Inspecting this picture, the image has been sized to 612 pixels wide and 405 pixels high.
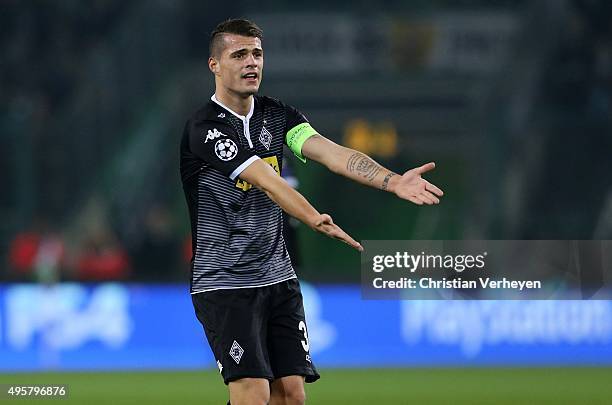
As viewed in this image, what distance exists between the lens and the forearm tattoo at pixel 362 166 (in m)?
6.04

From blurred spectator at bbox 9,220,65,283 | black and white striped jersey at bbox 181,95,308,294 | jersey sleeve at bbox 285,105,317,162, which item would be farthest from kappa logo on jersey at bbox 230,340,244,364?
blurred spectator at bbox 9,220,65,283

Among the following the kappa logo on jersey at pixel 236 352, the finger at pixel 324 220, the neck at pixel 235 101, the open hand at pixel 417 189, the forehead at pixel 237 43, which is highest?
the forehead at pixel 237 43

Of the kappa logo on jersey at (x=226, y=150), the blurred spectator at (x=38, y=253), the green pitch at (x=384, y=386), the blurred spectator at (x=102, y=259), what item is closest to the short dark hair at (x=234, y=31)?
the kappa logo on jersey at (x=226, y=150)

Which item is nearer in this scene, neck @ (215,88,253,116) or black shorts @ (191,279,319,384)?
black shorts @ (191,279,319,384)

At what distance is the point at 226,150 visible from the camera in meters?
5.93

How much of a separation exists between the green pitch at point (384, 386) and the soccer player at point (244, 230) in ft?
13.7

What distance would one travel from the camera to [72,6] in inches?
825

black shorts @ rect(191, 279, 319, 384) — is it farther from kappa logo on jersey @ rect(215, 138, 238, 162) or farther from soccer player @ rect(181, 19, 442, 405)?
kappa logo on jersey @ rect(215, 138, 238, 162)

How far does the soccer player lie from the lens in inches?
238

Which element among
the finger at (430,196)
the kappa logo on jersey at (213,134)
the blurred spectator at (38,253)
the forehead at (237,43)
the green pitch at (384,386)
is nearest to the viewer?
the finger at (430,196)

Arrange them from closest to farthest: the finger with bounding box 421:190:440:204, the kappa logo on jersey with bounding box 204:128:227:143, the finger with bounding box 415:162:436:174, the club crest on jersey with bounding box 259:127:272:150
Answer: the finger with bounding box 421:190:440:204
the finger with bounding box 415:162:436:174
the kappa logo on jersey with bounding box 204:128:227:143
the club crest on jersey with bounding box 259:127:272:150

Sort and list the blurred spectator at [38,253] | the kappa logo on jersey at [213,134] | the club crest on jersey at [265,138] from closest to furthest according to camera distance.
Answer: the kappa logo on jersey at [213,134]
the club crest on jersey at [265,138]
the blurred spectator at [38,253]

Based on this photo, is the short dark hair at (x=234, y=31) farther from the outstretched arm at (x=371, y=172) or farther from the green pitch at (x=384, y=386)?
the green pitch at (x=384, y=386)

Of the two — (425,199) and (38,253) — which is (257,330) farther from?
(38,253)
